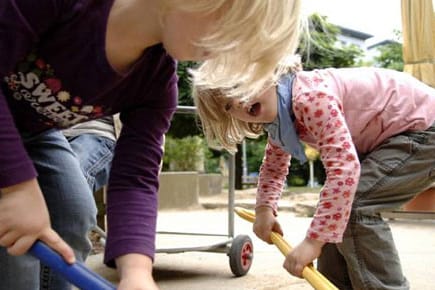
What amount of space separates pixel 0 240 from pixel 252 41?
345 millimetres

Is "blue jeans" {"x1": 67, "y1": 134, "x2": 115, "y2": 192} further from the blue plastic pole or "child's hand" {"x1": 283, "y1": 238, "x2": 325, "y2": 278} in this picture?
the blue plastic pole

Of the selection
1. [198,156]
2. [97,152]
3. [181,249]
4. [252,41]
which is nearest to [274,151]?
[97,152]

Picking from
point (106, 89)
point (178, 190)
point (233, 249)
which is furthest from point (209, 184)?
point (106, 89)

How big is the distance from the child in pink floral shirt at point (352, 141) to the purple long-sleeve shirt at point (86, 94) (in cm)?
27

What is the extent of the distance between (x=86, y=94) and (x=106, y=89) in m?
0.03

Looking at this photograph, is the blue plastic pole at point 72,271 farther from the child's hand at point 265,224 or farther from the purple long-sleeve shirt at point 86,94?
the child's hand at point 265,224

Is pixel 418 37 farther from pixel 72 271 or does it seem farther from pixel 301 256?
pixel 72 271

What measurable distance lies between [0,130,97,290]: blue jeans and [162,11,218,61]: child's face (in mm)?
265

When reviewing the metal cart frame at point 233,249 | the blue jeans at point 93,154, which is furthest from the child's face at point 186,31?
the metal cart frame at point 233,249

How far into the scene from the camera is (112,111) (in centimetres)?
79

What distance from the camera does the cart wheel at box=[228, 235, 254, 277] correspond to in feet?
5.82

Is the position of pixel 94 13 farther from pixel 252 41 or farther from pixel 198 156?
pixel 198 156

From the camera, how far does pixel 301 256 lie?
94cm

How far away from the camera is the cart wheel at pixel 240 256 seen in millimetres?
1774
